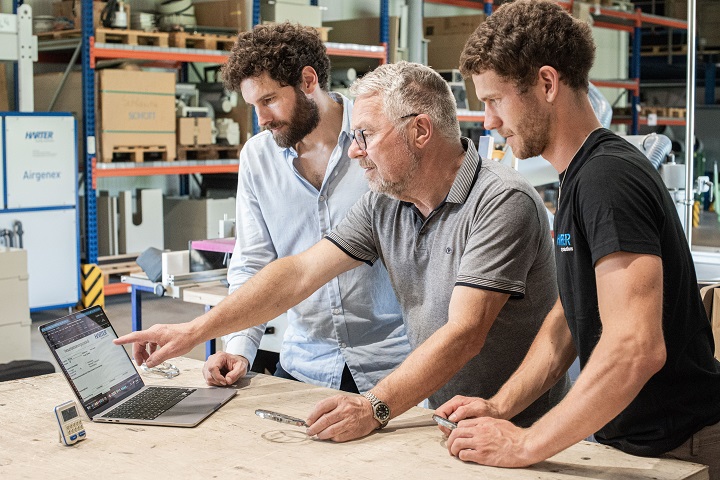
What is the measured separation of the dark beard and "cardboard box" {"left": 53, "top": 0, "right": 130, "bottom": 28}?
5.17 m

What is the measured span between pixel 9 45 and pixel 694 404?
6425mm

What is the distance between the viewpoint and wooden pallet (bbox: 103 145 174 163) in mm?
7770

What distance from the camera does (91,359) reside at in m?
2.32

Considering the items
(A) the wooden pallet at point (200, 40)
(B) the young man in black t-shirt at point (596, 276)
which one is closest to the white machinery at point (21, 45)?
(A) the wooden pallet at point (200, 40)

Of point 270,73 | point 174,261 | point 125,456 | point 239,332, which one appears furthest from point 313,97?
point 174,261

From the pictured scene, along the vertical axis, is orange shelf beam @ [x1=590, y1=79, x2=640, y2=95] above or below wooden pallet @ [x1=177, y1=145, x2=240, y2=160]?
above

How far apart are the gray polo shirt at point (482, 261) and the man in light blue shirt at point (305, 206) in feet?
1.16

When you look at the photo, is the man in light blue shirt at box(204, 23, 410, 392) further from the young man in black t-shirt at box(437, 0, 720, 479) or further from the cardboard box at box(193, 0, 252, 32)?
the cardboard box at box(193, 0, 252, 32)

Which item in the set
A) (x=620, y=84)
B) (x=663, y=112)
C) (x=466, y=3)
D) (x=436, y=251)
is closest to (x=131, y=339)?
(x=436, y=251)

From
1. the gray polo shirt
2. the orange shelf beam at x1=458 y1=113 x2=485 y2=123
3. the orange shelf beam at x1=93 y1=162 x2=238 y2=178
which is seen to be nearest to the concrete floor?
the orange shelf beam at x1=93 y1=162 x2=238 y2=178

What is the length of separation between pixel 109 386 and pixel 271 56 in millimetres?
1142

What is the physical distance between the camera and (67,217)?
7.46 meters

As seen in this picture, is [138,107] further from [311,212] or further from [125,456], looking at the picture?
[125,456]

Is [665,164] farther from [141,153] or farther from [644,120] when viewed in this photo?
[644,120]
